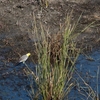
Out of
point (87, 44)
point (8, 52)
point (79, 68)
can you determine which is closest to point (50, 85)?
point (79, 68)

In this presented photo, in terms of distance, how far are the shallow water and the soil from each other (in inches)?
21.3

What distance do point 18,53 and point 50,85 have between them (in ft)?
7.16

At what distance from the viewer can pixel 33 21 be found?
9.55 meters

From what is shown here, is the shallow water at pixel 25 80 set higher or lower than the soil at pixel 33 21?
higher

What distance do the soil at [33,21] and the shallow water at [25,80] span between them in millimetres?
540

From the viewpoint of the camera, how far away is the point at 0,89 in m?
6.69

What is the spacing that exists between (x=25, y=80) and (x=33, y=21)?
2.75m

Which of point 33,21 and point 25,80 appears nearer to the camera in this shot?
point 25,80

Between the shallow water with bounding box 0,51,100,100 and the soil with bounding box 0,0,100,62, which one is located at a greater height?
the shallow water with bounding box 0,51,100,100

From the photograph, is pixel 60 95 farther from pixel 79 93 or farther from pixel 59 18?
pixel 59 18

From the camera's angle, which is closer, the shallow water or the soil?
the shallow water

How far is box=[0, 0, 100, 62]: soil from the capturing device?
8.48 m

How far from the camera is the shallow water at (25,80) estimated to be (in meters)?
6.50

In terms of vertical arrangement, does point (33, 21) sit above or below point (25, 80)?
below
